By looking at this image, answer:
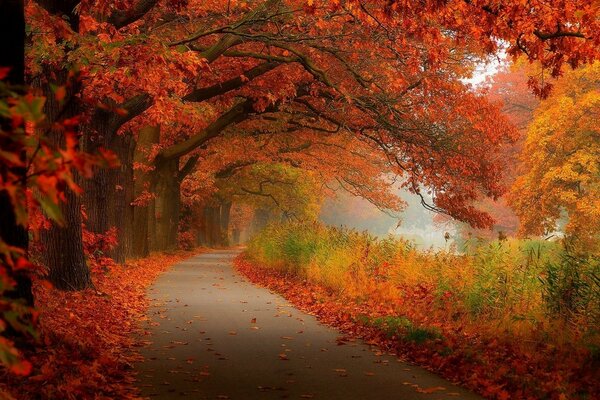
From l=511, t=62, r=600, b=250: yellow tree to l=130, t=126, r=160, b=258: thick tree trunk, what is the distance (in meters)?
17.8

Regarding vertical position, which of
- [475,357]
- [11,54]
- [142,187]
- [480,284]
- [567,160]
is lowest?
[475,357]

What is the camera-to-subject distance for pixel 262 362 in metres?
9.05

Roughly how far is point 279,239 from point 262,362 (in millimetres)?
17271

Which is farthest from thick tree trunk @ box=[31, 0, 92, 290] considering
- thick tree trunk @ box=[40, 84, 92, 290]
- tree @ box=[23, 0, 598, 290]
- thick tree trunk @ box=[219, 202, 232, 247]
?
thick tree trunk @ box=[219, 202, 232, 247]

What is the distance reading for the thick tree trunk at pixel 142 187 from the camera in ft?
93.2

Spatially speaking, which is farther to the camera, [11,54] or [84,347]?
[84,347]

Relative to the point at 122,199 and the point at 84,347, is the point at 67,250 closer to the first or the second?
the point at 84,347

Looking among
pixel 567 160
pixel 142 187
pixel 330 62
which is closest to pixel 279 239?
pixel 142 187

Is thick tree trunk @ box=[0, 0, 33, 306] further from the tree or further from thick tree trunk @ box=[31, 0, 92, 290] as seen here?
thick tree trunk @ box=[31, 0, 92, 290]

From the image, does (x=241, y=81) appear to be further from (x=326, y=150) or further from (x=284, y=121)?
(x=326, y=150)

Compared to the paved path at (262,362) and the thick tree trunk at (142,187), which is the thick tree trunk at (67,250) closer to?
the paved path at (262,362)

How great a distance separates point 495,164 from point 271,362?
46.0 feet

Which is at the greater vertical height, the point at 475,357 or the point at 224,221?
the point at 224,221

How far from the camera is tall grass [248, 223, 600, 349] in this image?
954 centimetres
